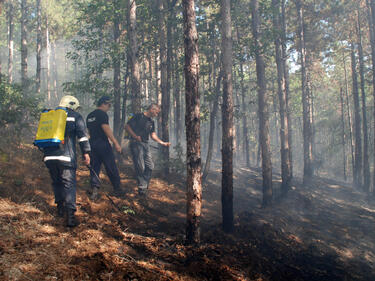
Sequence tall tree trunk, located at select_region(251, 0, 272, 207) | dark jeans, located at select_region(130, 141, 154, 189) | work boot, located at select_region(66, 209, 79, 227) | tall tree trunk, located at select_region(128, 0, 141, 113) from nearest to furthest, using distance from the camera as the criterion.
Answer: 1. work boot, located at select_region(66, 209, 79, 227)
2. dark jeans, located at select_region(130, 141, 154, 189)
3. tall tree trunk, located at select_region(128, 0, 141, 113)
4. tall tree trunk, located at select_region(251, 0, 272, 207)

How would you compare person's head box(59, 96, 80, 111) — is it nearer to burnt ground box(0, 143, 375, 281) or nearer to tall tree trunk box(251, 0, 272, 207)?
burnt ground box(0, 143, 375, 281)

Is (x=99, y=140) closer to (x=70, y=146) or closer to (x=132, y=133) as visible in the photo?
(x=132, y=133)

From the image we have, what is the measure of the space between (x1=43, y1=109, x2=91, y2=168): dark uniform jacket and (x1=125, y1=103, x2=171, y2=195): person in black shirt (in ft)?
7.32

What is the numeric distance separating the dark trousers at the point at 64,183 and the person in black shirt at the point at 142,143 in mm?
2664

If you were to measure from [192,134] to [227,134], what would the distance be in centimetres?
268

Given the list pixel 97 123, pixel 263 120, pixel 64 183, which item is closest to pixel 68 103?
pixel 97 123

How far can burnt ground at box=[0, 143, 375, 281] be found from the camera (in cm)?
352

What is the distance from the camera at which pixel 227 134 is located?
7.73 metres

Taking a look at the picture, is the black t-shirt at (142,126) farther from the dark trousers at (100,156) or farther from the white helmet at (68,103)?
the white helmet at (68,103)

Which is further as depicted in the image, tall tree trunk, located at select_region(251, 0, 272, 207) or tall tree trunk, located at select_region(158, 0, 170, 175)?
tall tree trunk, located at select_region(251, 0, 272, 207)

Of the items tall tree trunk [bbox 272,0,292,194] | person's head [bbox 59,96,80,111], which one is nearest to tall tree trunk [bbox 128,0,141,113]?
person's head [bbox 59,96,80,111]

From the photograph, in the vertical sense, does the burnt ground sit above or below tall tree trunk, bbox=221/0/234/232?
below

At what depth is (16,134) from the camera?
32.6ft

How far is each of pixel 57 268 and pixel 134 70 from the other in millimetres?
8313
